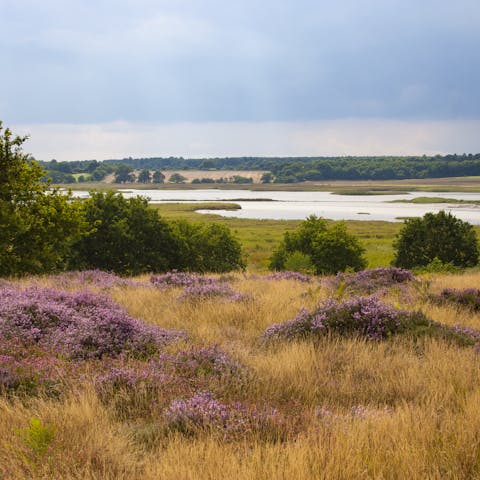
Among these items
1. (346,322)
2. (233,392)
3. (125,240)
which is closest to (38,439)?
(233,392)

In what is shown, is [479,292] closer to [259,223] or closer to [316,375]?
[316,375]

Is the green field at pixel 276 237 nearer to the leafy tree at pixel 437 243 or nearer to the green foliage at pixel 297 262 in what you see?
Result: the green foliage at pixel 297 262

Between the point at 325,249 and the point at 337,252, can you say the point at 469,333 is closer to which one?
the point at 337,252

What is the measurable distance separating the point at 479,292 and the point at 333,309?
516 centimetres

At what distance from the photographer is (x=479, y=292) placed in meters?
12.1

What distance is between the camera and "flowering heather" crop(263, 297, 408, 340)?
8172mm

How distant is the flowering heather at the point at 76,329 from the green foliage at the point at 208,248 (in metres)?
27.7

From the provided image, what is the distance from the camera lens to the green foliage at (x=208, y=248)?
3747 cm

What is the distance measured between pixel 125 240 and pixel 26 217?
11.9 m

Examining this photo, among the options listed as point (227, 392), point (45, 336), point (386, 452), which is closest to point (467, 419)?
point (386, 452)

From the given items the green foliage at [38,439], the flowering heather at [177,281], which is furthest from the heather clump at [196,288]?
the green foliage at [38,439]

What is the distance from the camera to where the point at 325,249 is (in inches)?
1613

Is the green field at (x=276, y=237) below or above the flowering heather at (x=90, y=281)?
below

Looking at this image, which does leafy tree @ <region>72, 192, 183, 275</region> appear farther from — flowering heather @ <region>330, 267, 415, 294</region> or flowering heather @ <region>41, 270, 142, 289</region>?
flowering heather @ <region>330, 267, 415, 294</region>
